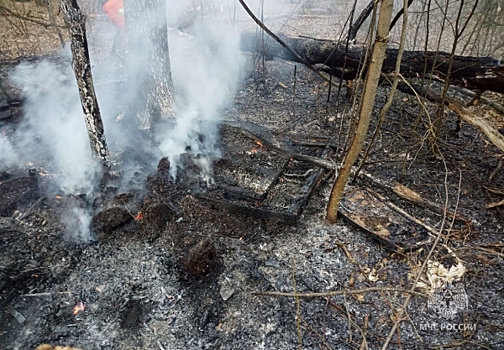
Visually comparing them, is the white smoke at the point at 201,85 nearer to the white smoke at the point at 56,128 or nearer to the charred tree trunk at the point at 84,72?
the charred tree trunk at the point at 84,72

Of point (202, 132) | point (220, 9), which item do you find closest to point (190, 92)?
point (202, 132)

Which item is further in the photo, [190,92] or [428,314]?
[190,92]

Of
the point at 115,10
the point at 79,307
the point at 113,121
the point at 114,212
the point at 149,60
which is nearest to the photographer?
the point at 79,307

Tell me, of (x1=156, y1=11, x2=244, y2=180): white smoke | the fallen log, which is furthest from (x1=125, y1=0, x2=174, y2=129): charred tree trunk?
the fallen log

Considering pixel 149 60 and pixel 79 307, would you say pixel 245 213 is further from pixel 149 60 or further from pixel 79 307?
pixel 149 60

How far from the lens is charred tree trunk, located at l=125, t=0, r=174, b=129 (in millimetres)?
5738

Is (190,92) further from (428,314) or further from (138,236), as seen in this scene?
(428,314)

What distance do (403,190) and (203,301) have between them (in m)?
3.24

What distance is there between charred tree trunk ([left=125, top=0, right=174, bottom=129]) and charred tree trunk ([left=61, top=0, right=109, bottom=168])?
1.64 m

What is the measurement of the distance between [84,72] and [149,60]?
6.73 ft

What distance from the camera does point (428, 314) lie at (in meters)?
3.19

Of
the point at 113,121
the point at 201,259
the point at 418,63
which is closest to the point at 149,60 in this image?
the point at 113,121

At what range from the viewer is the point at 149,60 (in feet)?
20.3

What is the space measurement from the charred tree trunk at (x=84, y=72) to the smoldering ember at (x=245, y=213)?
2cm
